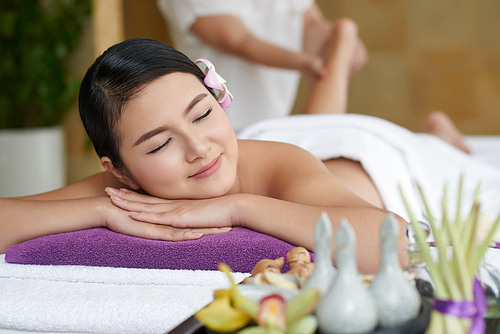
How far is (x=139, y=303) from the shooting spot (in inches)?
26.2

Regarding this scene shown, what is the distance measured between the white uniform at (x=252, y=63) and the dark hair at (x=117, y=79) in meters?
1.40

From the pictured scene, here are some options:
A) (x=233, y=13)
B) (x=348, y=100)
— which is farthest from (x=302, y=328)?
(x=348, y=100)

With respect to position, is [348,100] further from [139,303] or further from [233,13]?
[139,303]

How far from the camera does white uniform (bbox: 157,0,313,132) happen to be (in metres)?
2.41

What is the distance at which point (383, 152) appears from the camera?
1.39 metres

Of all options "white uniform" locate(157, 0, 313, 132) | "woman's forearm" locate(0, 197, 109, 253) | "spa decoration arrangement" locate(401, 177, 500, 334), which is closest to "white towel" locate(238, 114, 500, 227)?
"woman's forearm" locate(0, 197, 109, 253)

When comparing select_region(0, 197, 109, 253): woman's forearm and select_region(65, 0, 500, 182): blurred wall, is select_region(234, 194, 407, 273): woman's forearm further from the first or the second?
select_region(65, 0, 500, 182): blurred wall

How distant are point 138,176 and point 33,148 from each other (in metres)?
1.90

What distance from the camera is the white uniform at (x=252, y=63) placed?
2412 mm

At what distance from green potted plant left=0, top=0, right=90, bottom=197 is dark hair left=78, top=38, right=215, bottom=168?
1.78m

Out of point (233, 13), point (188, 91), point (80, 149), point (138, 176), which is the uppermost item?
point (233, 13)

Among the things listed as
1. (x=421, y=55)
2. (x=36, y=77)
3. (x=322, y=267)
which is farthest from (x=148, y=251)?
(x=421, y=55)

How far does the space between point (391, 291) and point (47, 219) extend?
2.54 ft

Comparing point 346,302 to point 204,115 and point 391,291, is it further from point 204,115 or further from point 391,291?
point 204,115
